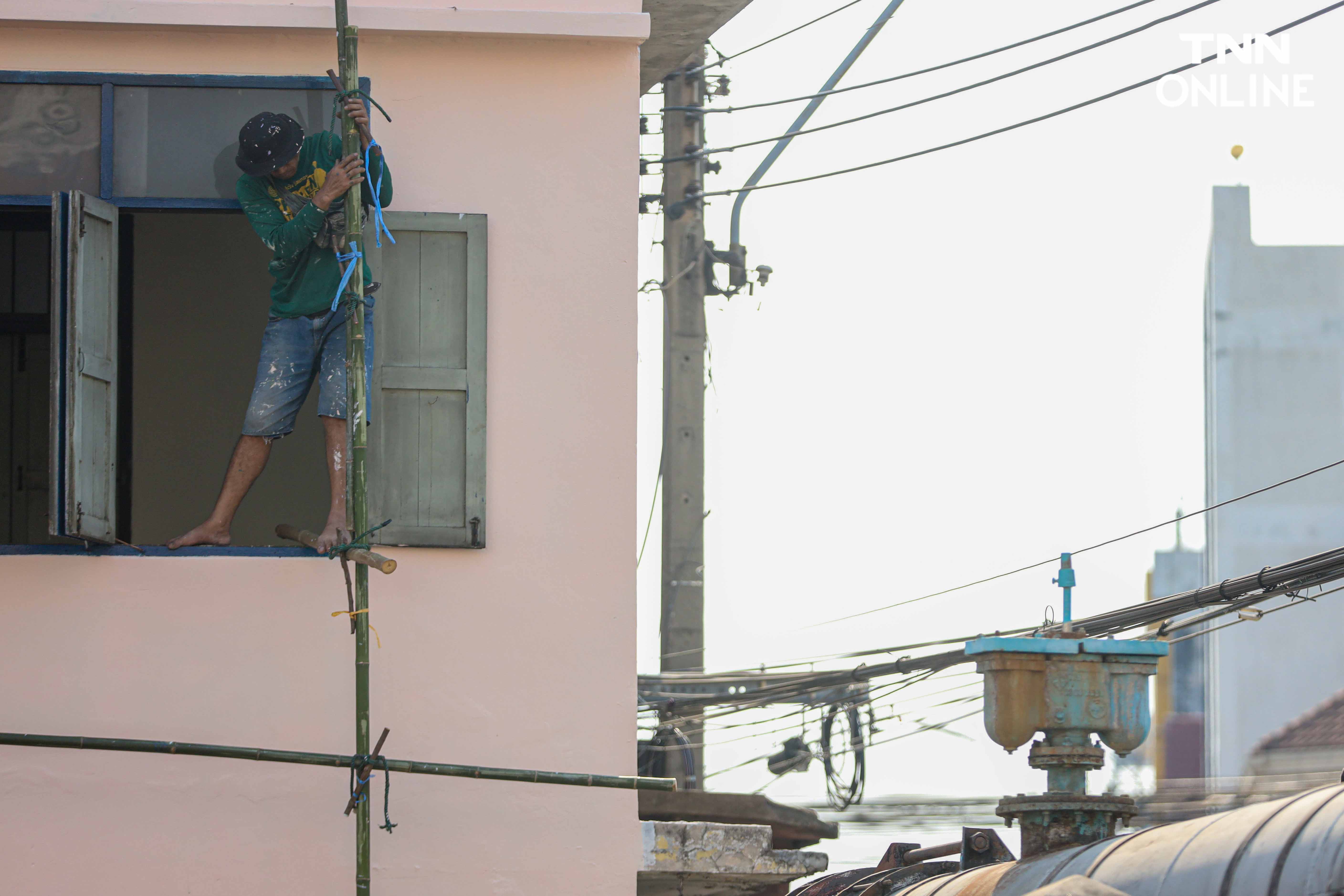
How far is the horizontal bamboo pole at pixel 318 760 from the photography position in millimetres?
6258

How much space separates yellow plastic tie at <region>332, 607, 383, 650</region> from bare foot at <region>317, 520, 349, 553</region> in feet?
0.81

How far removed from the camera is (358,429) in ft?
20.5

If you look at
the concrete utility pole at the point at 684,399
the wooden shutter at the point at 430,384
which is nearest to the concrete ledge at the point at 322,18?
the wooden shutter at the point at 430,384

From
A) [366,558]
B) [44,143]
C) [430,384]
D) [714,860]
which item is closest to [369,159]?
[430,384]

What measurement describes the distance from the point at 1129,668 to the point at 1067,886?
2418 millimetres

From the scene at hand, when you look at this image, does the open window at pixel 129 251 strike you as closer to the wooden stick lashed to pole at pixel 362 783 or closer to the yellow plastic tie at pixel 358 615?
the yellow plastic tie at pixel 358 615

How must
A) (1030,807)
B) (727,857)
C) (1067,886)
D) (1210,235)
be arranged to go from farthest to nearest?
(1210,235) → (727,857) → (1030,807) → (1067,886)

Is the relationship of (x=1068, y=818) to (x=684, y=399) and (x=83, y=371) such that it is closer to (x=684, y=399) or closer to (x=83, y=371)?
(x=83, y=371)

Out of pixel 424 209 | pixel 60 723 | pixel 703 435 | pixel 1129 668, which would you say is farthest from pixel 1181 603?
pixel 60 723

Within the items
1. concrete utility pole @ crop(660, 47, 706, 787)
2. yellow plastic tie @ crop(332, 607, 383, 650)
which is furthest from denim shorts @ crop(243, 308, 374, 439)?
concrete utility pole @ crop(660, 47, 706, 787)

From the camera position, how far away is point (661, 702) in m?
15.4

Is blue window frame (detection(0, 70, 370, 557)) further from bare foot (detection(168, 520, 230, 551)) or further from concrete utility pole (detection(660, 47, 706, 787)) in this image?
concrete utility pole (detection(660, 47, 706, 787))

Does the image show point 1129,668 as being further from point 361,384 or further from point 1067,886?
point 361,384

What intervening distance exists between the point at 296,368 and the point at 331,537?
692 mm
